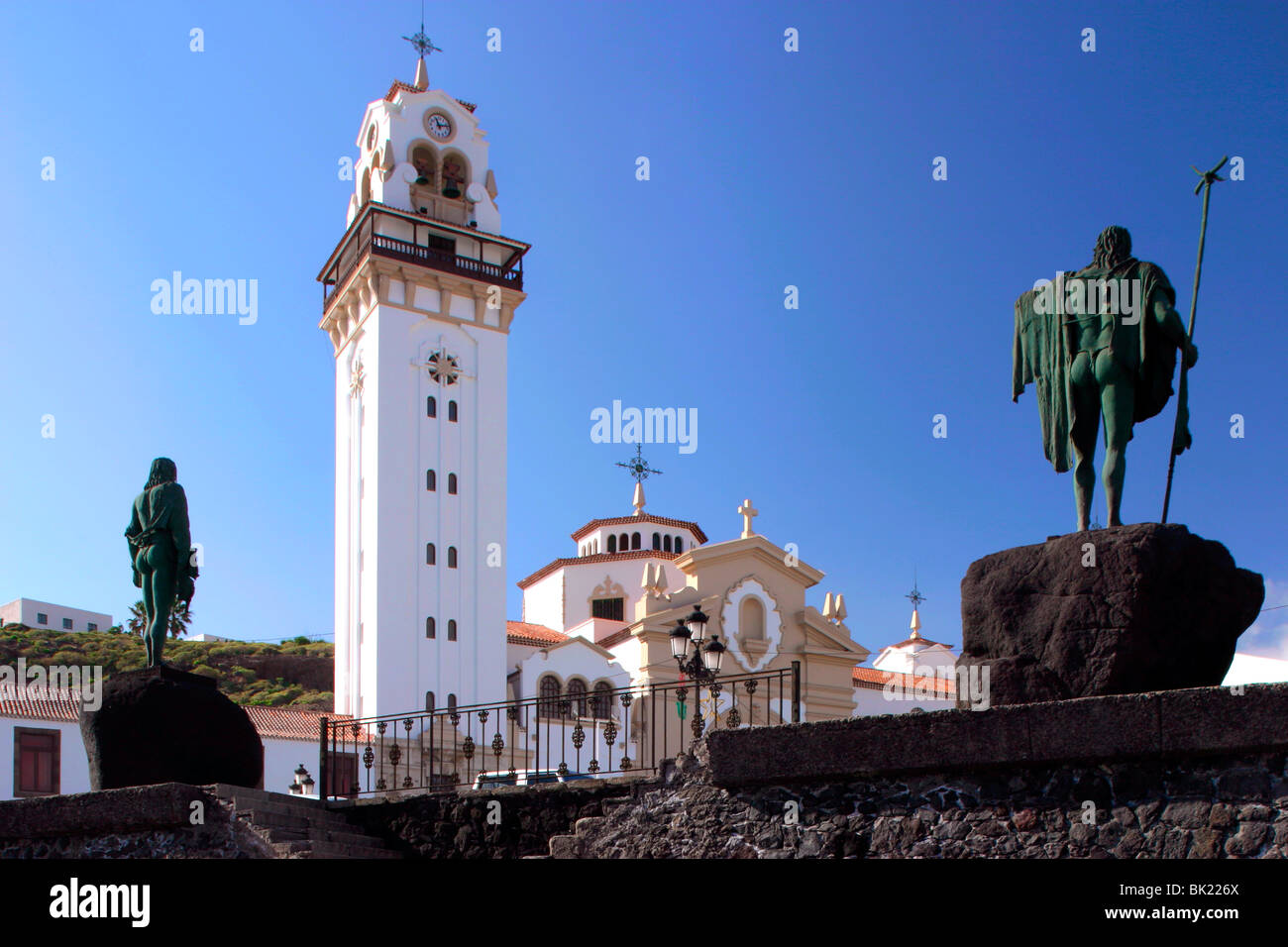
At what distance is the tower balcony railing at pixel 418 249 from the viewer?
42.2 metres

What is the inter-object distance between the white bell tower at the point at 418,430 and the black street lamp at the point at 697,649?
23668 mm

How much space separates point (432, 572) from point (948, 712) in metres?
35.0

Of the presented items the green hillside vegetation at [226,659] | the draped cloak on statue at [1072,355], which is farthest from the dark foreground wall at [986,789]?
the green hillside vegetation at [226,659]

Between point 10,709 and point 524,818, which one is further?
point 10,709

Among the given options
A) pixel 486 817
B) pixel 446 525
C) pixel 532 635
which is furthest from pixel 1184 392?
pixel 532 635

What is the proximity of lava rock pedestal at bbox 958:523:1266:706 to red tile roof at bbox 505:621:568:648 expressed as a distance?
35.6m

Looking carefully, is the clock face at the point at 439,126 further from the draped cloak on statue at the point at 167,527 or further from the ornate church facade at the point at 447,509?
the draped cloak on statue at the point at 167,527

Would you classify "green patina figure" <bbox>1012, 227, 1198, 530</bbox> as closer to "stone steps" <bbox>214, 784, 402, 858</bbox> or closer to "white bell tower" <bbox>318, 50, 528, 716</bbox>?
"stone steps" <bbox>214, 784, 402, 858</bbox>

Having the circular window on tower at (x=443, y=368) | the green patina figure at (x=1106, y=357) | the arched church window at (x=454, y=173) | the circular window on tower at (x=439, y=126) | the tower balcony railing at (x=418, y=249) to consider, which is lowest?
the green patina figure at (x=1106, y=357)

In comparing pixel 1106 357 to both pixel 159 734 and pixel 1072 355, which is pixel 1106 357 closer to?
pixel 1072 355

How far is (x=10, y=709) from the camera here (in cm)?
3130

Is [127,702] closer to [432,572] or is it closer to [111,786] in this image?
[111,786]

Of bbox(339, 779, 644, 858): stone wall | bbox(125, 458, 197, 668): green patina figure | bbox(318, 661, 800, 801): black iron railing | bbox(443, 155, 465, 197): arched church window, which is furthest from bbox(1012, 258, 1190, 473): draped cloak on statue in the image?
bbox(443, 155, 465, 197): arched church window
